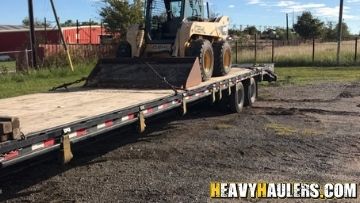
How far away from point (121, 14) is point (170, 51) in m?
30.9

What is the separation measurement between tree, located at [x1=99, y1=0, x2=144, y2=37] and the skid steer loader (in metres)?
28.3

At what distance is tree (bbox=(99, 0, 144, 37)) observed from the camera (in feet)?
138

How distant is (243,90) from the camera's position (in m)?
13.4

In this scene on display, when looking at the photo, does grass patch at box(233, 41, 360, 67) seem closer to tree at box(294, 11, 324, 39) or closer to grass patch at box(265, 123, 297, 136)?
grass patch at box(265, 123, 297, 136)

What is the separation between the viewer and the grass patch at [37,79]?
17.7m

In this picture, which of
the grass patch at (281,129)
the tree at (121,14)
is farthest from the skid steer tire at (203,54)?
the tree at (121,14)

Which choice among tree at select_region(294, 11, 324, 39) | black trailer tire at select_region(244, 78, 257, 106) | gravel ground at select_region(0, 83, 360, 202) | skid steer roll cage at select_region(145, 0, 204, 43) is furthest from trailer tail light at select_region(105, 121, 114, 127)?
tree at select_region(294, 11, 324, 39)

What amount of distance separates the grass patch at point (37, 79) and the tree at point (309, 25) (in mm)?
46478

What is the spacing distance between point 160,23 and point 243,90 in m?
2.68

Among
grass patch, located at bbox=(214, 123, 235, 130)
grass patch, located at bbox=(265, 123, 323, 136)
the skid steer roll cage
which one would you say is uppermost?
the skid steer roll cage

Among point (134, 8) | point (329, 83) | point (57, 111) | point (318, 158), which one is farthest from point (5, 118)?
point (134, 8)

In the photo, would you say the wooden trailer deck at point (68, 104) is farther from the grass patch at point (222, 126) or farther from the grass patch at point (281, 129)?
the grass patch at point (281, 129)

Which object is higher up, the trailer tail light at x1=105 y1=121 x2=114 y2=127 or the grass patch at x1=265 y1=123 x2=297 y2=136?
the trailer tail light at x1=105 y1=121 x2=114 y2=127

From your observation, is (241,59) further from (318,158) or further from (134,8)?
(318,158)
